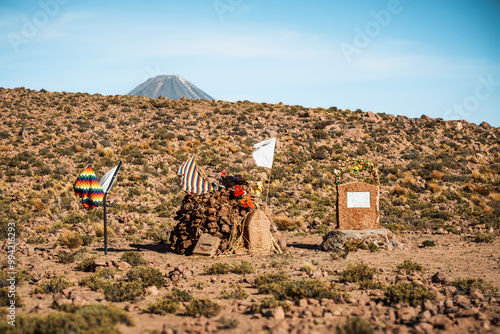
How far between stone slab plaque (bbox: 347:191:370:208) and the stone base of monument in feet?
2.97

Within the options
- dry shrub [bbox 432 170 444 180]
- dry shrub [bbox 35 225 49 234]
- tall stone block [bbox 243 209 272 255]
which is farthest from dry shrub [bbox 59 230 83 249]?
dry shrub [bbox 432 170 444 180]

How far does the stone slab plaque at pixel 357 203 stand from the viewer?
1523 centimetres

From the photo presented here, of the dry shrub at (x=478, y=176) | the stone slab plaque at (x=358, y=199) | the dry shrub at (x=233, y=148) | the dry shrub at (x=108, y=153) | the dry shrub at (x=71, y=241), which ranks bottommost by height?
the dry shrub at (x=71, y=241)

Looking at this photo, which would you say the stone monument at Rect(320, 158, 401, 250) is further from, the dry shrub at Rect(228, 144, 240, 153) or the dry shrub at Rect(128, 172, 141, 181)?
the dry shrub at Rect(228, 144, 240, 153)

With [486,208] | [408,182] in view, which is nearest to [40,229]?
[486,208]

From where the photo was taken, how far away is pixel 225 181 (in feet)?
51.8


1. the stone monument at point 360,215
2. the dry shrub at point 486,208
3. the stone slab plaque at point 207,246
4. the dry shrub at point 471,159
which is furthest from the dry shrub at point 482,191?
the stone slab plaque at point 207,246

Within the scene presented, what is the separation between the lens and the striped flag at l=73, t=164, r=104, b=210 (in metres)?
13.1

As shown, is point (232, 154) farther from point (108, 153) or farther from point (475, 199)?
point (475, 199)

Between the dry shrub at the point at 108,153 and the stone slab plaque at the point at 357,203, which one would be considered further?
the dry shrub at the point at 108,153

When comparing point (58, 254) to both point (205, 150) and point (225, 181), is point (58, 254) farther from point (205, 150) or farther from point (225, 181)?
point (205, 150)

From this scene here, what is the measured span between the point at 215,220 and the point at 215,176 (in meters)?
14.6

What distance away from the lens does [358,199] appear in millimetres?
15266

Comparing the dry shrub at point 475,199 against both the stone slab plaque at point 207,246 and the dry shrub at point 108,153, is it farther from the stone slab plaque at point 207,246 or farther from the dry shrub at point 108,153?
the dry shrub at point 108,153
